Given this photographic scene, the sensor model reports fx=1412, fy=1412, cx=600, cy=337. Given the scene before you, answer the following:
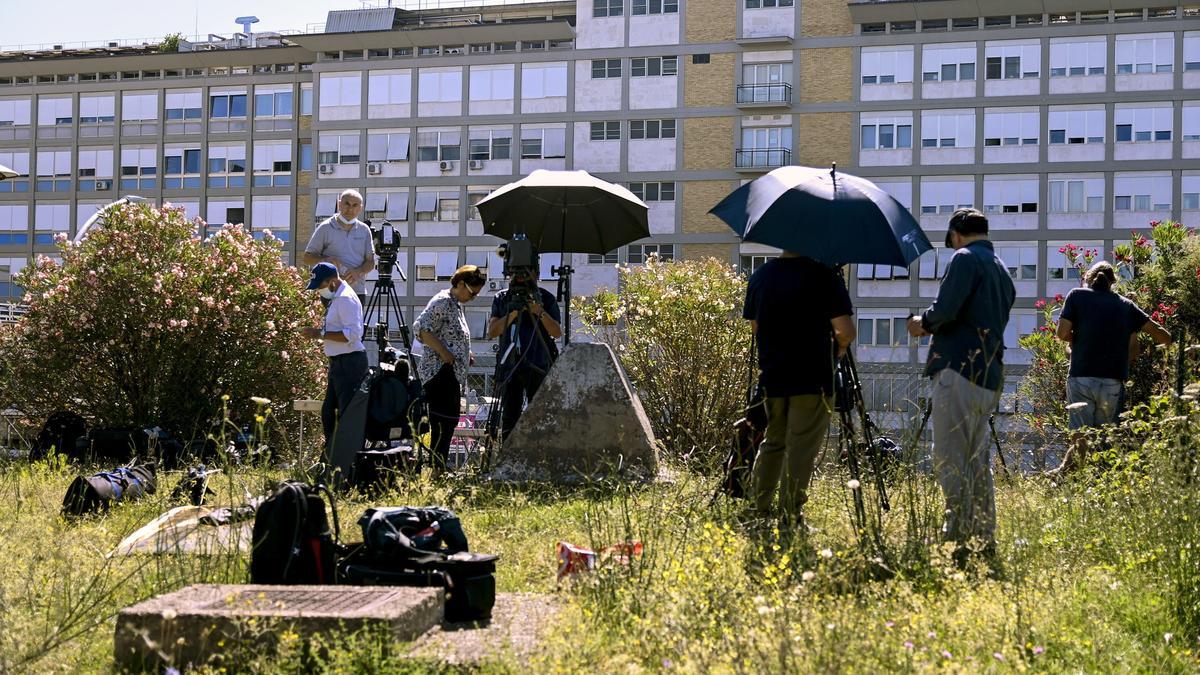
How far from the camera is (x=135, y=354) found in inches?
609

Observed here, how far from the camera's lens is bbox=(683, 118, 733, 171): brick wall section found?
58.5m

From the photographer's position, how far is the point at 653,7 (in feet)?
197

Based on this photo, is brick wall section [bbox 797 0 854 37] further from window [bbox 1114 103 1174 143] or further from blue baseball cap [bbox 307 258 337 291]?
blue baseball cap [bbox 307 258 337 291]

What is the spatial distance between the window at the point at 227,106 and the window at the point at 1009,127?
34.3 meters

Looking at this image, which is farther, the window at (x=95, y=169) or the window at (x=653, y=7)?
the window at (x=95, y=169)

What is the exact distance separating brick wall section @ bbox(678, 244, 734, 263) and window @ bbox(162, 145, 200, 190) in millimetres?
24749

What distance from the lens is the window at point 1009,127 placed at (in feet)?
184

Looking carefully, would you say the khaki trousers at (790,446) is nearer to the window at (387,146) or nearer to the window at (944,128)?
the window at (944,128)

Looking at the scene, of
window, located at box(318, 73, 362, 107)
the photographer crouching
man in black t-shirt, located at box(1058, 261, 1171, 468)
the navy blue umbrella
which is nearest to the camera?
the navy blue umbrella

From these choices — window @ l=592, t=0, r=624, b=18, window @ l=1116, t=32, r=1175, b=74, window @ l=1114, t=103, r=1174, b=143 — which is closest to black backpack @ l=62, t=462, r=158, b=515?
window @ l=1114, t=103, r=1174, b=143

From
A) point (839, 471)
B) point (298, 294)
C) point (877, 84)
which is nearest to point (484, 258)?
point (877, 84)

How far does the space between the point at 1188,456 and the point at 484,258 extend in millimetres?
56523

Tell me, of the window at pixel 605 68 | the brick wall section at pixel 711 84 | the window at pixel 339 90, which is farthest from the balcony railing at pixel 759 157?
the window at pixel 339 90

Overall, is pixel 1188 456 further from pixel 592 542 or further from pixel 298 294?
pixel 298 294
